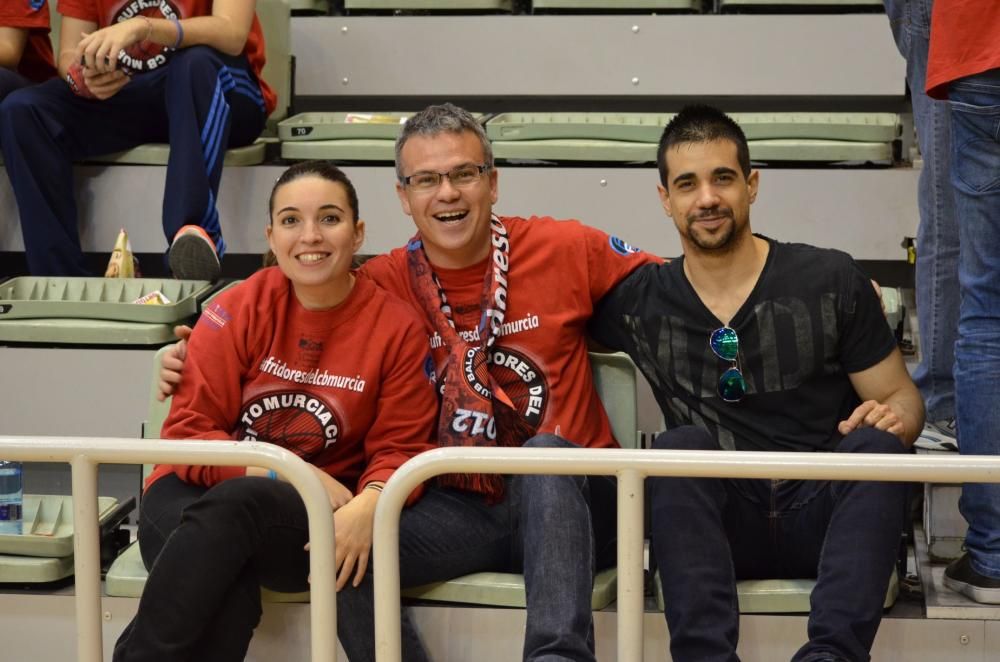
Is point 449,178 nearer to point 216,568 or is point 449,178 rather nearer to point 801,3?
point 216,568

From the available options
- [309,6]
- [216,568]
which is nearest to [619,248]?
[216,568]

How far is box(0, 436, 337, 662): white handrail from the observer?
1731 mm

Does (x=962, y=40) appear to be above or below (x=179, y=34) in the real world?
below

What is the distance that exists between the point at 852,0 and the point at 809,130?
0.67 m

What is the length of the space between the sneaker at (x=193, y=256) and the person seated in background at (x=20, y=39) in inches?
30.6

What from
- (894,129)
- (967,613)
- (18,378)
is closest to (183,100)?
(18,378)

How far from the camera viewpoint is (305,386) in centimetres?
226

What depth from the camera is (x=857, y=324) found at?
2203 millimetres

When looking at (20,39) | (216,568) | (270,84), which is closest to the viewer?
(216,568)

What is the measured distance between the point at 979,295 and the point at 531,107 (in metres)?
2.33

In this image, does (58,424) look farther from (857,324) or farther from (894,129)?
(894,129)

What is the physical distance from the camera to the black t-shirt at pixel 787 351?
2.21m

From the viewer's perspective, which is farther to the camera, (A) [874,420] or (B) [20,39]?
(B) [20,39]

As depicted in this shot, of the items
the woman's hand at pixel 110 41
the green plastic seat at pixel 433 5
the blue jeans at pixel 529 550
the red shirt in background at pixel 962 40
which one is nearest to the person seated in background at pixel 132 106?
the woman's hand at pixel 110 41
